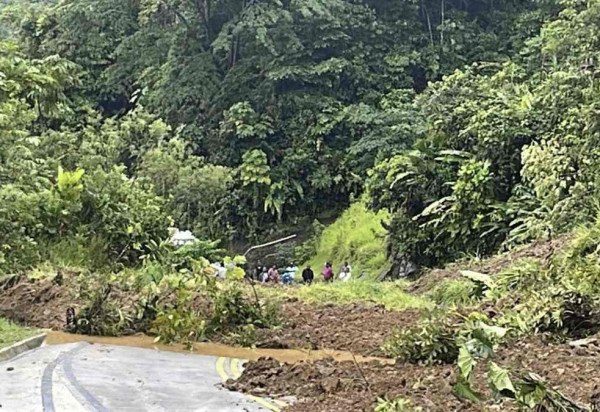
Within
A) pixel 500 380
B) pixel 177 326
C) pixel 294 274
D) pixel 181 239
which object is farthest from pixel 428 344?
pixel 294 274

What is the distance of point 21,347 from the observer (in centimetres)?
1148

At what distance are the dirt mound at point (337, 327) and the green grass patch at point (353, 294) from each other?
0.78 metres

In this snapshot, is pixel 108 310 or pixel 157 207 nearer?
pixel 108 310

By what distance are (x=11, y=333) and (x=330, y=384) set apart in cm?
617

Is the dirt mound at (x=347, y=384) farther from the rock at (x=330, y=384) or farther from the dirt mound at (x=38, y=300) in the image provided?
the dirt mound at (x=38, y=300)

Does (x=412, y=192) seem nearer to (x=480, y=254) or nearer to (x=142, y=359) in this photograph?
(x=480, y=254)

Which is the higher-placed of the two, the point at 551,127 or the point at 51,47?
the point at 51,47

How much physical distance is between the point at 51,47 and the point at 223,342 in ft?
87.3

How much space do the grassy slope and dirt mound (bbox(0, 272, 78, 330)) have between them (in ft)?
39.1

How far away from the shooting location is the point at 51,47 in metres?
36.3

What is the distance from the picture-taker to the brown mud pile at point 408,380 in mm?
7164

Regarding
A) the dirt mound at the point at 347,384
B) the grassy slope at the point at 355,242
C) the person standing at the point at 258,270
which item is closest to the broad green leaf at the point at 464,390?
the dirt mound at the point at 347,384

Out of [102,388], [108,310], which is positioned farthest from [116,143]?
[102,388]

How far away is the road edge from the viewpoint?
10.8 m
